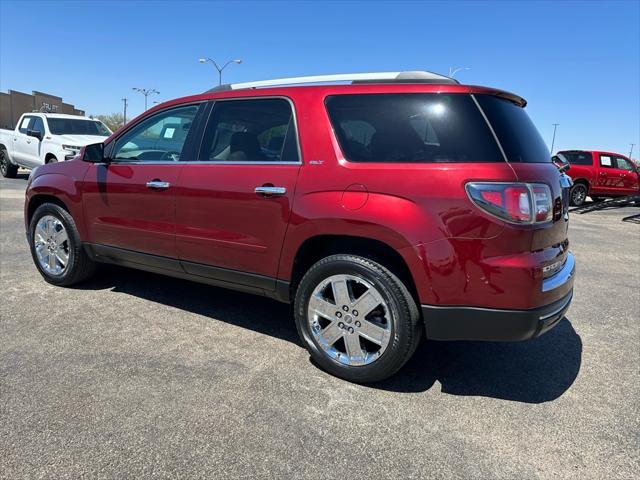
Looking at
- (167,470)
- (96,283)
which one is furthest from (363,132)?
(96,283)

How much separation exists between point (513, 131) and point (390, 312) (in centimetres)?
125

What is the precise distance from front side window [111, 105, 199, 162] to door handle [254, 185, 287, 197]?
0.95 metres

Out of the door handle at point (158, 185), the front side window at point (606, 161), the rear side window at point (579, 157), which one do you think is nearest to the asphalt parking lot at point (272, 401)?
the door handle at point (158, 185)

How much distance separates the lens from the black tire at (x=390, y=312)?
273 cm

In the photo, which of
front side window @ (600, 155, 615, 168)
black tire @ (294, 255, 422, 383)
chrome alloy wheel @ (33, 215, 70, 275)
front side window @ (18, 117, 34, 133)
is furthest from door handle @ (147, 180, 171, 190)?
front side window @ (600, 155, 615, 168)

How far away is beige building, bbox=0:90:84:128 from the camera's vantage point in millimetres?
52719

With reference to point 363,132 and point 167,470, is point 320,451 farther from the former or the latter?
point 363,132

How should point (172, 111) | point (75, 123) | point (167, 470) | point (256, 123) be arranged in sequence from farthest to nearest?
point (75, 123), point (172, 111), point (256, 123), point (167, 470)

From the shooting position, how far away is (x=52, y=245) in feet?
15.0

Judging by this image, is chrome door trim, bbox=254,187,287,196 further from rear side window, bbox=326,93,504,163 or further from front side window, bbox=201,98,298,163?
rear side window, bbox=326,93,504,163

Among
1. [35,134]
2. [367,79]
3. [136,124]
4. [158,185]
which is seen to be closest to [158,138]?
[136,124]

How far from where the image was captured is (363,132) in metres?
2.95

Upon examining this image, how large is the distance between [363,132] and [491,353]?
6.14 feet

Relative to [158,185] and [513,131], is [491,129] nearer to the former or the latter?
[513,131]
